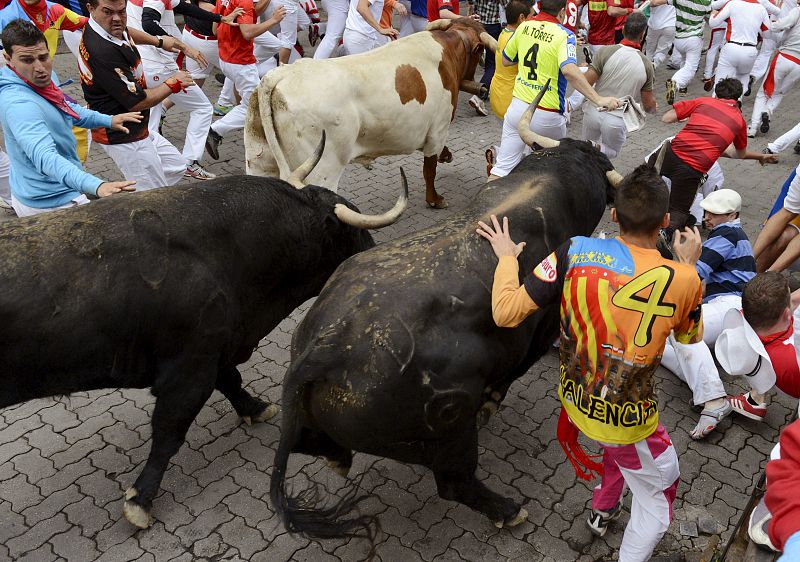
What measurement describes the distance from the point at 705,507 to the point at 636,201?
78.2 inches

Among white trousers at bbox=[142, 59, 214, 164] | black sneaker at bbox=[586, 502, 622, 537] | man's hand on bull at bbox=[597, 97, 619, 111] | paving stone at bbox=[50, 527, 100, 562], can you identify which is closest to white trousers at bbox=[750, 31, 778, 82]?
man's hand on bull at bbox=[597, 97, 619, 111]

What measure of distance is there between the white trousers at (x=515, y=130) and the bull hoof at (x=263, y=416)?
3014 mm

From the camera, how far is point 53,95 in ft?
14.0

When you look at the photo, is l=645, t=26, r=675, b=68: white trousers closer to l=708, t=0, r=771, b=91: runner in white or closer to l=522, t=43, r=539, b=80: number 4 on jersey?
l=708, t=0, r=771, b=91: runner in white

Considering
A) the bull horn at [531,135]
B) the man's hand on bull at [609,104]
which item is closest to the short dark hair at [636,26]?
the man's hand on bull at [609,104]

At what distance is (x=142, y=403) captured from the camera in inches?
181

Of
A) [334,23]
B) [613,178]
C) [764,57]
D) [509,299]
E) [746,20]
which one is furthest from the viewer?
[764,57]

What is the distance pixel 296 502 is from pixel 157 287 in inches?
48.1

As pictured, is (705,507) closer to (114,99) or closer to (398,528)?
(398,528)

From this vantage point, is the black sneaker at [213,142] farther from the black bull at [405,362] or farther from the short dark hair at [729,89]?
the short dark hair at [729,89]

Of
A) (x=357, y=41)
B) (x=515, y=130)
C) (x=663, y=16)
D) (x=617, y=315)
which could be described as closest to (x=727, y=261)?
(x=515, y=130)

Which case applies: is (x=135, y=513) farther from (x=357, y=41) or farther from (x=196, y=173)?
(x=357, y=41)

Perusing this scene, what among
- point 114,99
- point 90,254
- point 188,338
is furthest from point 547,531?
point 114,99

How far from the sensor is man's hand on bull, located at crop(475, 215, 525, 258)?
3109 millimetres
